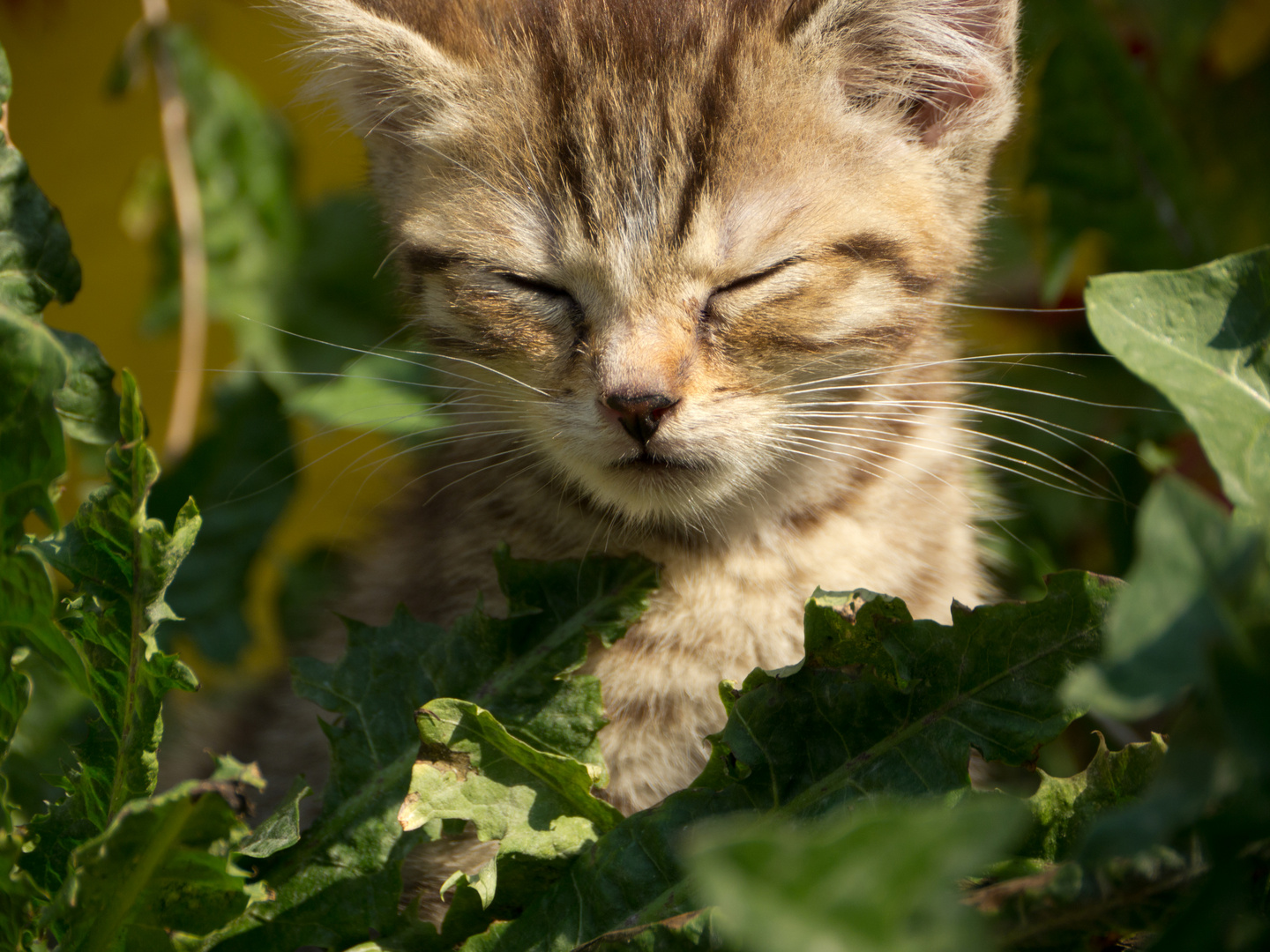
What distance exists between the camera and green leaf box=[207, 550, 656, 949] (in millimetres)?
787

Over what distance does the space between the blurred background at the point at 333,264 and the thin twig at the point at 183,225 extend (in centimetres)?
3

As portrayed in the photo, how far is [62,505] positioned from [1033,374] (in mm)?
1998

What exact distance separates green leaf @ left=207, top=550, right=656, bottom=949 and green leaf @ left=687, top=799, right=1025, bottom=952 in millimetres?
455

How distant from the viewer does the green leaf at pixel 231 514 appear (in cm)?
149

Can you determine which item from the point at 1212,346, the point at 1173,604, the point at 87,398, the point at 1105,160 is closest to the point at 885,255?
the point at 1212,346

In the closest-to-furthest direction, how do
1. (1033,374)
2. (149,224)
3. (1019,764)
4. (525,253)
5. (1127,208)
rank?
1. (1019,764)
2. (525,253)
3. (1127,208)
4. (1033,374)
5. (149,224)

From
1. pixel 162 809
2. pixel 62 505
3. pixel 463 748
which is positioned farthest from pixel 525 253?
pixel 62 505

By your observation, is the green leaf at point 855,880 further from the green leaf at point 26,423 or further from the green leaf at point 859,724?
the green leaf at point 26,423

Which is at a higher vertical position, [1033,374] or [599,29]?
[599,29]

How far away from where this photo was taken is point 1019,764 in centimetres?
72

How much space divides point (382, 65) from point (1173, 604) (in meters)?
1.03

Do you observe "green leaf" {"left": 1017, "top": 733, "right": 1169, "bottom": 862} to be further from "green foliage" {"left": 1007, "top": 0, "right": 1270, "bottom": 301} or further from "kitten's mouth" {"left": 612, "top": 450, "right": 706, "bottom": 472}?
"green foliage" {"left": 1007, "top": 0, "right": 1270, "bottom": 301}

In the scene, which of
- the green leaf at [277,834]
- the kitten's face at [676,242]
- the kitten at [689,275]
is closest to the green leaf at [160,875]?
the green leaf at [277,834]

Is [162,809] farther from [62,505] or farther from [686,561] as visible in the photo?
[62,505]
